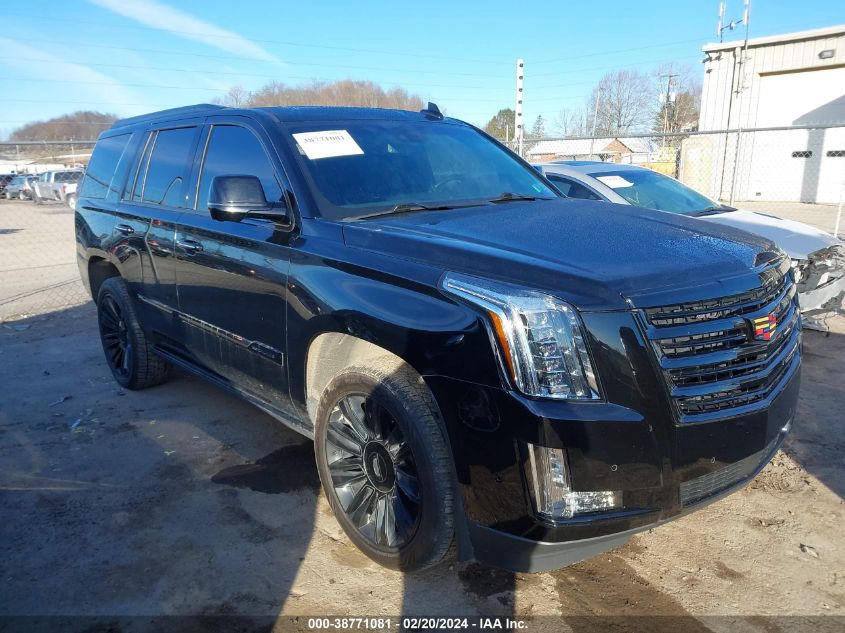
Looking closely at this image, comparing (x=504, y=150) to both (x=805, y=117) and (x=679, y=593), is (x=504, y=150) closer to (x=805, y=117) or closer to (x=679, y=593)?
(x=679, y=593)

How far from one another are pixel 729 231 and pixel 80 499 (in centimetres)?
360

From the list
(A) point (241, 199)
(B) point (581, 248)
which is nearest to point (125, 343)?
(A) point (241, 199)

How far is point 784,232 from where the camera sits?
6.07m

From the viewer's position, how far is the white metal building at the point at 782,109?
2388 cm

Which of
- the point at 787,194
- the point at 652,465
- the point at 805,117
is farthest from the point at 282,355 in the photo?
the point at 805,117

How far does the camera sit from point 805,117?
83.6 feet

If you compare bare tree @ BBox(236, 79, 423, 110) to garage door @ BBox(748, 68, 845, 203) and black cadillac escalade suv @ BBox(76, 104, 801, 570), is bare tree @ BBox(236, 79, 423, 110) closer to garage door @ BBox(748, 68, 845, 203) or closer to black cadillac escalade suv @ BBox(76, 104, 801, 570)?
garage door @ BBox(748, 68, 845, 203)

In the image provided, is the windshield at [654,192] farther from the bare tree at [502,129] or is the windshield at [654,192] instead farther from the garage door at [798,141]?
the garage door at [798,141]

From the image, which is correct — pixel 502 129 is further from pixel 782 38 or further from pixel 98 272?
pixel 98 272

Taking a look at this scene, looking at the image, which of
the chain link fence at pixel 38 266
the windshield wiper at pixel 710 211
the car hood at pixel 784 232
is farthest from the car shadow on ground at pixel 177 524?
the windshield wiper at pixel 710 211

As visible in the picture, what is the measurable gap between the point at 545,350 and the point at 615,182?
515 cm

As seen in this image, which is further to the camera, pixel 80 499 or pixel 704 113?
pixel 704 113

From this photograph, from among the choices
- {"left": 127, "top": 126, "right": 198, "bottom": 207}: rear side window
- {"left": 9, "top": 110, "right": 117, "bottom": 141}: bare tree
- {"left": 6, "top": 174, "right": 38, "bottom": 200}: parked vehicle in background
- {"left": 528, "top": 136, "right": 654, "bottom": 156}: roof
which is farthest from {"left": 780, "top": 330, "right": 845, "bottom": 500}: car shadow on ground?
{"left": 6, "top": 174, "right": 38, "bottom": 200}: parked vehicle in background

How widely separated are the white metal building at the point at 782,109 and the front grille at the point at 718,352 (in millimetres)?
23112
